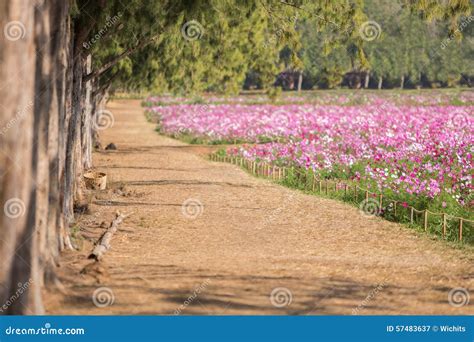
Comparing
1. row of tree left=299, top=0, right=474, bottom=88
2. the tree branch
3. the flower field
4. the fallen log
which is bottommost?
the fallen log

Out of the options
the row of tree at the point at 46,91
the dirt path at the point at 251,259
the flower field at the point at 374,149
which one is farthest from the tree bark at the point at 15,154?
the flower field at the point at 374,149

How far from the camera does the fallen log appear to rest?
30.1 feet

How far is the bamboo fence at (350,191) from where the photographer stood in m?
11.4

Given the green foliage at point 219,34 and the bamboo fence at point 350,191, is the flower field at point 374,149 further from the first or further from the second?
the green foliage at point 219,34

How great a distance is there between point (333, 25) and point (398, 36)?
7694cm

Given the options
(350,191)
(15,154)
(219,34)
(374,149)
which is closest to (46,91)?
(15,154)

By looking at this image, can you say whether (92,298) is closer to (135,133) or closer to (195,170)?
(195,170)

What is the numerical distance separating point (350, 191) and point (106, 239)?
633cm

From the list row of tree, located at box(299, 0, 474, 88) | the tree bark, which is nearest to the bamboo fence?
A: the tree bark

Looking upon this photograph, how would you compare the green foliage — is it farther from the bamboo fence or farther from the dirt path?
the dirt path

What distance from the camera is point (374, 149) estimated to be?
1944 centimetres

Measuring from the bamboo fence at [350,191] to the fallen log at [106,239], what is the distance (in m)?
4.73

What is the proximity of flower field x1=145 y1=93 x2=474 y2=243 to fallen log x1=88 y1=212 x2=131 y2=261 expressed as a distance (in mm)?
4995

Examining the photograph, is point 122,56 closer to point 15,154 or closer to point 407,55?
point 15,154
